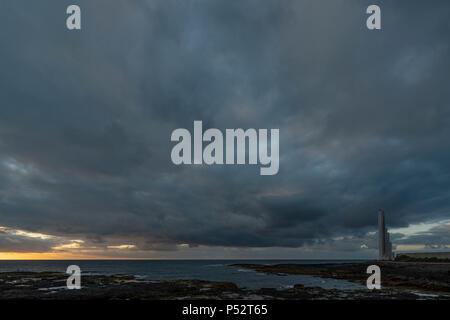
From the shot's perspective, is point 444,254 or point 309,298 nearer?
point 309,298

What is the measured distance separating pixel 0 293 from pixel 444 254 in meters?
215

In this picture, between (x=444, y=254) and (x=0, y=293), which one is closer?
(x=0, y=293)
